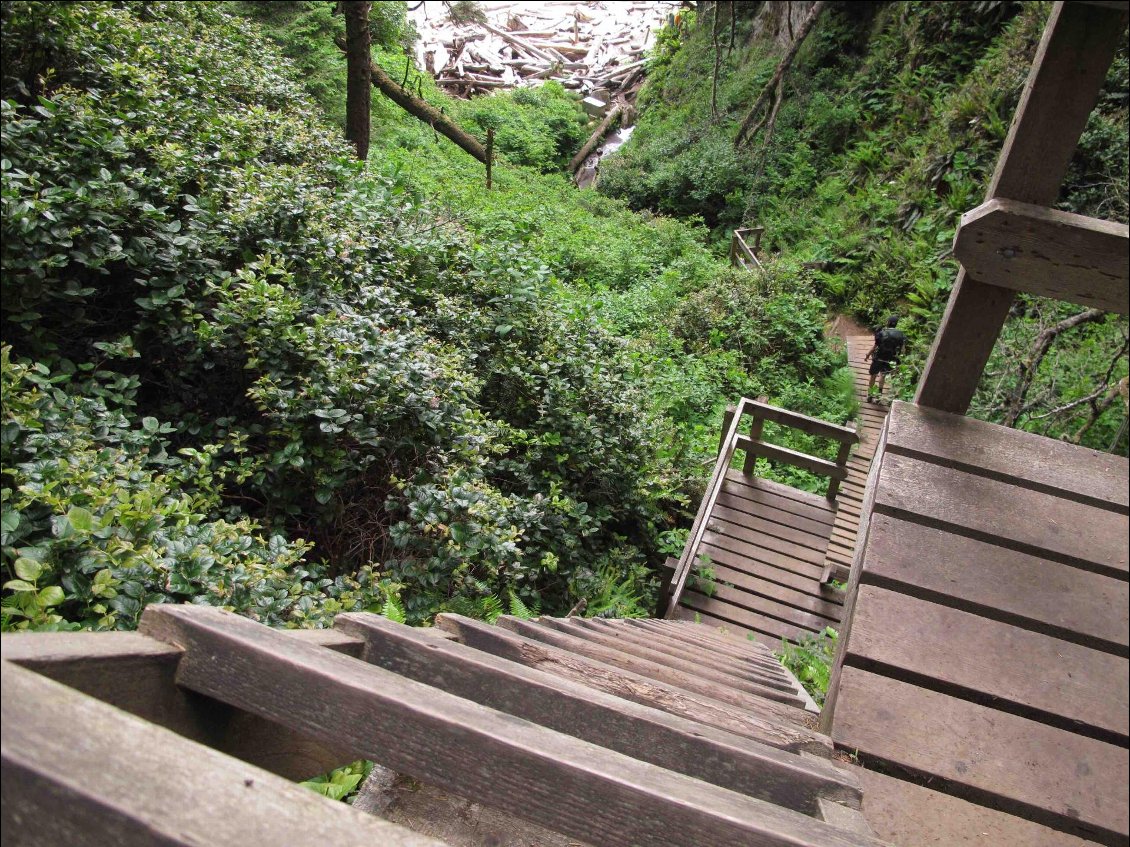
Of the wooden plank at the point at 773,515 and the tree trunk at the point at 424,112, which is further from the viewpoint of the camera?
the tree trunk at the point at 424,112

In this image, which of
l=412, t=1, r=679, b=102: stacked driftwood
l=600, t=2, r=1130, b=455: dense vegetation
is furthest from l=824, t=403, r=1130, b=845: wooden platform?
l=412, t=1, r=679, b=102: stacked driftwood

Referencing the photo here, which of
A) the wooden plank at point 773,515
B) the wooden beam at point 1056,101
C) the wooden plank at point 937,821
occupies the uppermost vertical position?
the wooden beam at point 1056,101

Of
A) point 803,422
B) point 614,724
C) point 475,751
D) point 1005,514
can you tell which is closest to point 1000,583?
point 1005,514

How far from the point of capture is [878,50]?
19469mm

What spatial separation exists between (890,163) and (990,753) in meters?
18.4

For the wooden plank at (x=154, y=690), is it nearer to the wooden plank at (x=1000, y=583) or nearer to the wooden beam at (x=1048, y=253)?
the wooden plank at (x=1000, y=583)

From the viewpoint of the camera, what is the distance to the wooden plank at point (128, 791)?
0.50 metres

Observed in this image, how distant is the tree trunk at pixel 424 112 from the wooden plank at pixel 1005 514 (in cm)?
1622

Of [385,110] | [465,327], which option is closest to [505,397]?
[465,327]

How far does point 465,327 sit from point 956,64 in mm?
17302

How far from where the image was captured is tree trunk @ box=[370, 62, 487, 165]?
15953 mm

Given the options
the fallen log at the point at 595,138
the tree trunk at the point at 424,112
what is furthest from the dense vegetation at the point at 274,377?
the fallen log at the point at 595,138

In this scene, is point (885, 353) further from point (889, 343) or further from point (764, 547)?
point (764, 547)

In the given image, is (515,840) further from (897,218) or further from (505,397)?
(897,218)
